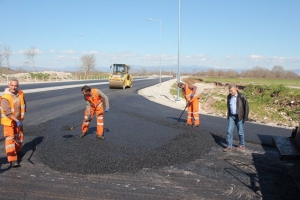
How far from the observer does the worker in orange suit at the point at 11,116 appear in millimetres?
4893

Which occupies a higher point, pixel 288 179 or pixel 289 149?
pixel 289 149

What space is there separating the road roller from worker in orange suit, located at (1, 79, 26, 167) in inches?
748

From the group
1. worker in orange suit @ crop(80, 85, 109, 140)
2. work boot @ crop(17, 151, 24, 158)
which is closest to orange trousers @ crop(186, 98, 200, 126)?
worker in orange suit @ crop(80, 85, 109, 140)

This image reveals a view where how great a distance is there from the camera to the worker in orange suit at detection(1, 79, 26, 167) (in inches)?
193

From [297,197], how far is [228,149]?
2292mm

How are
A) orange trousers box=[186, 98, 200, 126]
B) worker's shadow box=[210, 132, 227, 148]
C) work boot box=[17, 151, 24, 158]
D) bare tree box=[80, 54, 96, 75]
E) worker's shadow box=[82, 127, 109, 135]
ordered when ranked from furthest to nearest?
1. bare tree box=[80, 54, 96, 75]
2. orange trousers box=[186, 98, 200, 126]
3. worker's shadow box=[82, 127, 109, 135]
4. worker's shadow box=[210, 132, 227, 148]
5. work boot box=[17, 151, 24, 158]

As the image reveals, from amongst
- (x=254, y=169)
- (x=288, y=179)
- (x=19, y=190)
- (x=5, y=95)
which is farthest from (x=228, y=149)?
(x=5, y=95)

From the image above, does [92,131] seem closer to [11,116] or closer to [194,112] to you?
[11,116]

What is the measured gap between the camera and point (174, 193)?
404 cm

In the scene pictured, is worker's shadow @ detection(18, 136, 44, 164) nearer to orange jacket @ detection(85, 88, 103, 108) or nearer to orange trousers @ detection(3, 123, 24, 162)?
orange trousers @ detection(3, 123, 24, 162)

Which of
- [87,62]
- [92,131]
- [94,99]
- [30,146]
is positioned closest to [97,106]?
[94,99]

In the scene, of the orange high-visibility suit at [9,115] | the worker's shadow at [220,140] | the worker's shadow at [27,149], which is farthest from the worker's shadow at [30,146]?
the worker's shadow at [220,140]

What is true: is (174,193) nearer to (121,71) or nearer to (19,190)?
(19,190)

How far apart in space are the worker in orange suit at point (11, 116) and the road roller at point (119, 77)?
1901 cm
